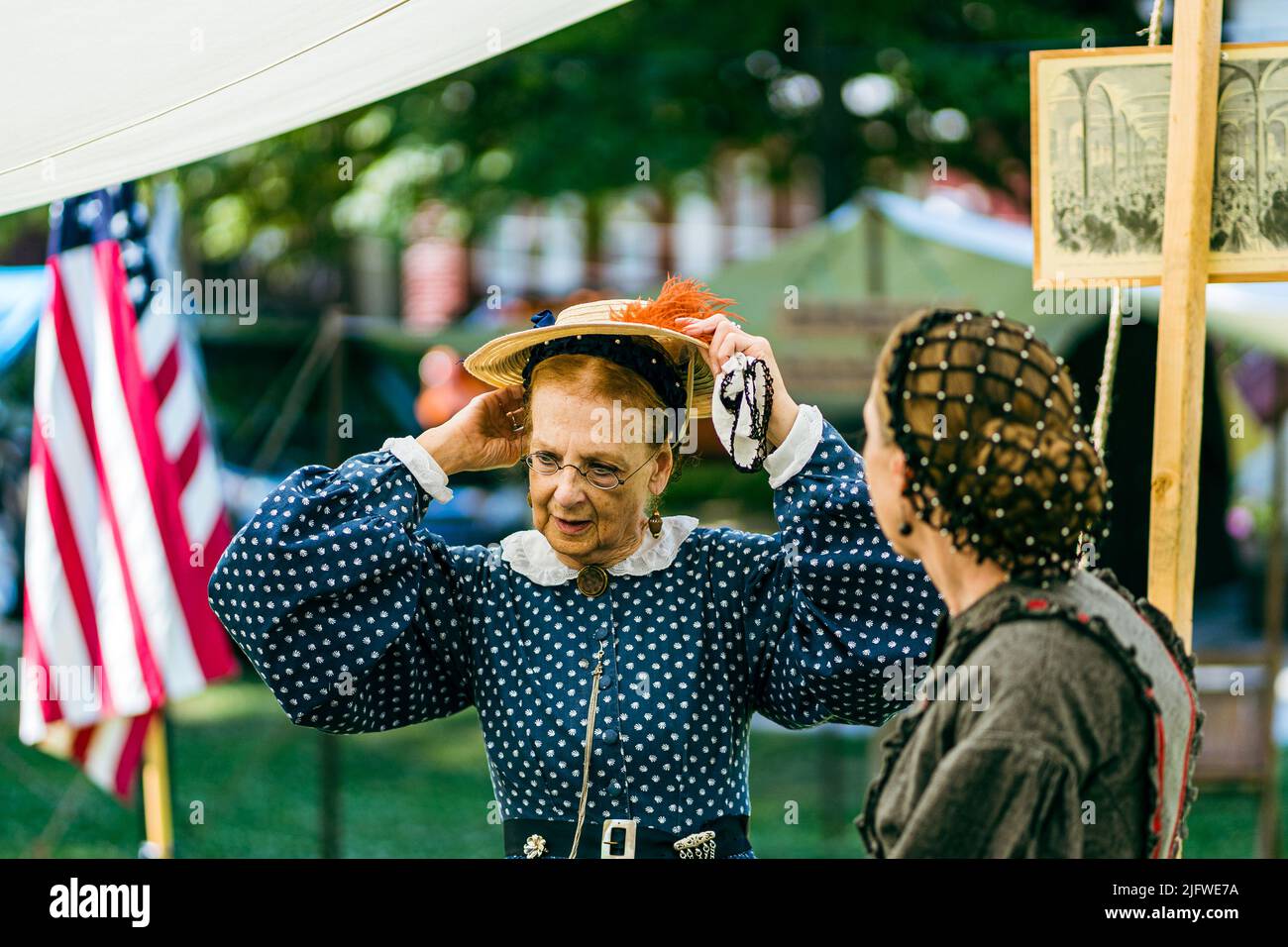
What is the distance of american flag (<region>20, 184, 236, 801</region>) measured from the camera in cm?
502

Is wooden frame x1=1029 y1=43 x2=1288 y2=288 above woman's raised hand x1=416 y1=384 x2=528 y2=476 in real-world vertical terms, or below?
above

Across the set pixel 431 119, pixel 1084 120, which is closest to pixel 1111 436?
pixel 431 119

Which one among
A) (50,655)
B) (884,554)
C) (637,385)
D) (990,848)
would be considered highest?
(637,385)

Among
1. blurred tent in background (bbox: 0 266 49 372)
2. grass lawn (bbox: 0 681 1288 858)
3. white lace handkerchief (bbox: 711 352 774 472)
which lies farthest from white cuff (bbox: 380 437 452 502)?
blurred tent in background (bbox: 0 266 49 372)

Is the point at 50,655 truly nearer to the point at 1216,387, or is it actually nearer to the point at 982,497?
the point at 982,497

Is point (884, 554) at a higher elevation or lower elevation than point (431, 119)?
lower

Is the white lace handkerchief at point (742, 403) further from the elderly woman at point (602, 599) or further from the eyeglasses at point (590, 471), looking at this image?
the eyeglasses at point (590, 471)

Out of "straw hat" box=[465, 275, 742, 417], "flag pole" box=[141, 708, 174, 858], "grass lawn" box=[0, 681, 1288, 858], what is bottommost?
"grass lawn" box=[0, 681, 1288, 858]

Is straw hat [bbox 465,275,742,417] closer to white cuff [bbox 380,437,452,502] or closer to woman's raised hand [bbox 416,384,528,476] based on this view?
woman's raised hand [bbox 416,384,528,476]

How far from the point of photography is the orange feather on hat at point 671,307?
94.5 inches

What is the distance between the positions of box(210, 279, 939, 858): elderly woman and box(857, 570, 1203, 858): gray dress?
536mm
